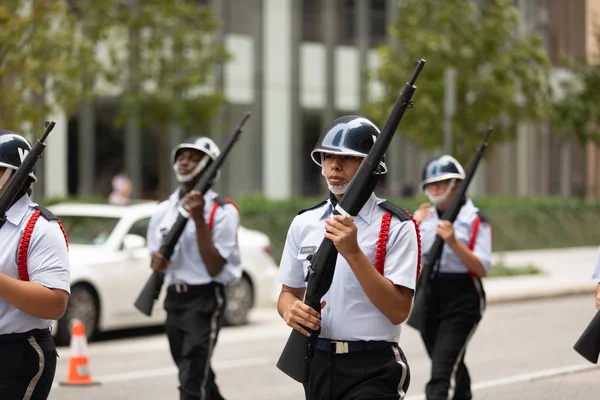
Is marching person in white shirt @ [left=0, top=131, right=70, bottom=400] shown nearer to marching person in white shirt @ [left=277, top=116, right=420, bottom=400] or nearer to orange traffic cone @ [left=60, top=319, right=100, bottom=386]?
marching person in white shirt @ [left=277, top=116, right=420, bottom=400]

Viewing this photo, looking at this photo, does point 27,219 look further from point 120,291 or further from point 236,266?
point 120,291

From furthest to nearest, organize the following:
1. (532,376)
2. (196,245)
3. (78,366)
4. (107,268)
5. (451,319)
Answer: (107,268), (532,376), (78,366), (451,319), (196,245)

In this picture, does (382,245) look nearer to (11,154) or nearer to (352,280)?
(352,280)

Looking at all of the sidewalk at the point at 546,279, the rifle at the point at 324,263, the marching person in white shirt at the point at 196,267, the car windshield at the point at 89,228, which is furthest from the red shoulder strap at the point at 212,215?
the sidewalk at the point at 546,279

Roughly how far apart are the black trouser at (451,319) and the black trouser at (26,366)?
12.0 feet

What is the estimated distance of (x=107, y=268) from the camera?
13.4 meters

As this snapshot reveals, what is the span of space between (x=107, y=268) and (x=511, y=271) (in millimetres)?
11004

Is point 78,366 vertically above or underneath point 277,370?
above

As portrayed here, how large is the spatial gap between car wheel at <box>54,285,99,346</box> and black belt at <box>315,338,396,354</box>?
26.4 feet

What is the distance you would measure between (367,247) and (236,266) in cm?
327

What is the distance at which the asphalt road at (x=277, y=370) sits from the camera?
1016 centimetres

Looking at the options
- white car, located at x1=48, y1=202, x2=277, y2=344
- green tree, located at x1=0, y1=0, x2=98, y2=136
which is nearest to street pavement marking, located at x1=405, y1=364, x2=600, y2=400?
white car, located at x1=48, y1=202, x2=277, y2=344

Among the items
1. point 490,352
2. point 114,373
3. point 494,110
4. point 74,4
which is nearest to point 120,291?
point 114,373

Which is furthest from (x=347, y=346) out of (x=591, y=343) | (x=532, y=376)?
(x=532, y=376)
